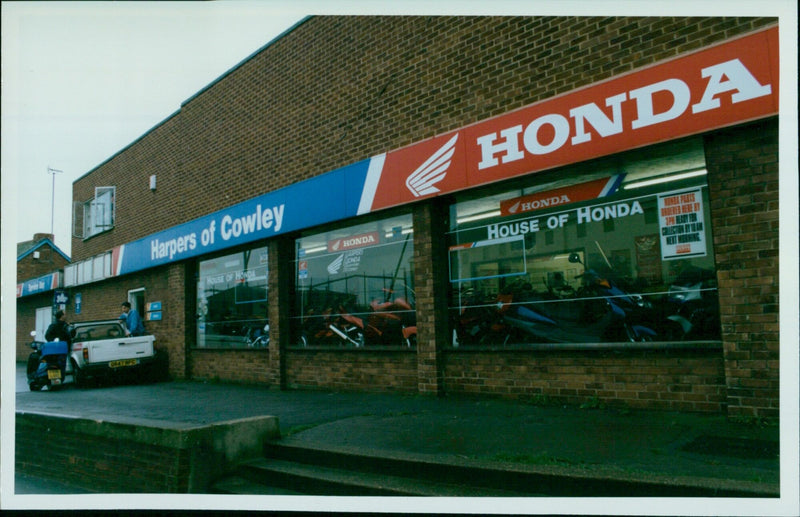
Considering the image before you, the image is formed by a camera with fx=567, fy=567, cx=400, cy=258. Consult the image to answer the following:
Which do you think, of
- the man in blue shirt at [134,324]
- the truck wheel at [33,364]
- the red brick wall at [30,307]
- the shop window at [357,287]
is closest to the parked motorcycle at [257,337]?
the shop window at [357,287]

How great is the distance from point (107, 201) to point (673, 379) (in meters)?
16.1

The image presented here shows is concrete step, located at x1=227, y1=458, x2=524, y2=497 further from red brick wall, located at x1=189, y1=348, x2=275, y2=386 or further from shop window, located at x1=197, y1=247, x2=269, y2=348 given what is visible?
shop window, located at x1=197, y1=247, x2=269, y2=348

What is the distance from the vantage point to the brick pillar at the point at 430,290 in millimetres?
7449

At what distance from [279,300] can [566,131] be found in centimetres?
606

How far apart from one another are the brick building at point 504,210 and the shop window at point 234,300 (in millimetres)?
60

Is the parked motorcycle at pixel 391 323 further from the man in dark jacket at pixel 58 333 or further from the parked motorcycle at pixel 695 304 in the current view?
the man in dark jacket at pixel 58 333

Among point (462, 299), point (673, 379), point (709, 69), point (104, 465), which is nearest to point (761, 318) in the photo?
point (673, 379)

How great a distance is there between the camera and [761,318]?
4902mm

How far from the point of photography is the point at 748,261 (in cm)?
503

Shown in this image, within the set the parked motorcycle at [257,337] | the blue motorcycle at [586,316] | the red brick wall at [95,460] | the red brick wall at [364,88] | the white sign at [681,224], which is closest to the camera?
the red brick wall at [95,460]

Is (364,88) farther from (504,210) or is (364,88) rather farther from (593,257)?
(593,257)

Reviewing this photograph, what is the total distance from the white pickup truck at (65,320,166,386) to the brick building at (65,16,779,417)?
1.53 meters

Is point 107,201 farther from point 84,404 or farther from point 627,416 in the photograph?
point 627,416

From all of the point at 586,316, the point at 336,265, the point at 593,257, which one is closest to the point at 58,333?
the point at 336,265
